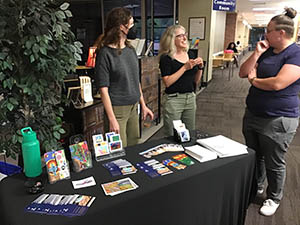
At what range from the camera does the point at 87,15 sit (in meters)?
7.96

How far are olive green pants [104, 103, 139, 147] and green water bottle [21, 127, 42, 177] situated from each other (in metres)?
0.73

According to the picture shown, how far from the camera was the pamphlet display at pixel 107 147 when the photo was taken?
4.41 ft

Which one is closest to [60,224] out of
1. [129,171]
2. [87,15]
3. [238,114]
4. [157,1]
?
[129,171]

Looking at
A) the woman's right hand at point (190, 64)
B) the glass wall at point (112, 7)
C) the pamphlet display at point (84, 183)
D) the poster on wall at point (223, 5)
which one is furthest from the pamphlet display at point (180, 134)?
the glass wall at point (112, 7)

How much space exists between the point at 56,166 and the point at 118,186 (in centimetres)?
30

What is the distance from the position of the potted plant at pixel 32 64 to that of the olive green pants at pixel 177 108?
2.63 feet

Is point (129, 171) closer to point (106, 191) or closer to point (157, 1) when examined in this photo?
point (106, 191)

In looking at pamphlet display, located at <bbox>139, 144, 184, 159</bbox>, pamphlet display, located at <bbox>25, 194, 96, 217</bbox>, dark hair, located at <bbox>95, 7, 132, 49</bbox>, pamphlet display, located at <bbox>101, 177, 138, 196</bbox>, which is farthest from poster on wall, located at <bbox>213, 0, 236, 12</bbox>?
pamphlet display, located at <bbox>25, 194, 96, 217</bbox>

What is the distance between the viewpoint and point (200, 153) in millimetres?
1393

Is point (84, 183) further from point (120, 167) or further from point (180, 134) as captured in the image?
point (180, 134)

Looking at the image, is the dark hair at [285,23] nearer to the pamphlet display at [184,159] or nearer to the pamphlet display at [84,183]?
the pamphlet display at [184,159]

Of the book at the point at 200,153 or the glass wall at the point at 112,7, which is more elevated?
the glass wall at the point at 112,7

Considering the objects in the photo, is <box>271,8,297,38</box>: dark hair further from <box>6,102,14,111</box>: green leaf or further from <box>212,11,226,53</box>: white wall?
<box>212,11,226,53</box>: white wall

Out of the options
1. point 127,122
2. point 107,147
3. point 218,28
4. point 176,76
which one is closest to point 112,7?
point 218,28
